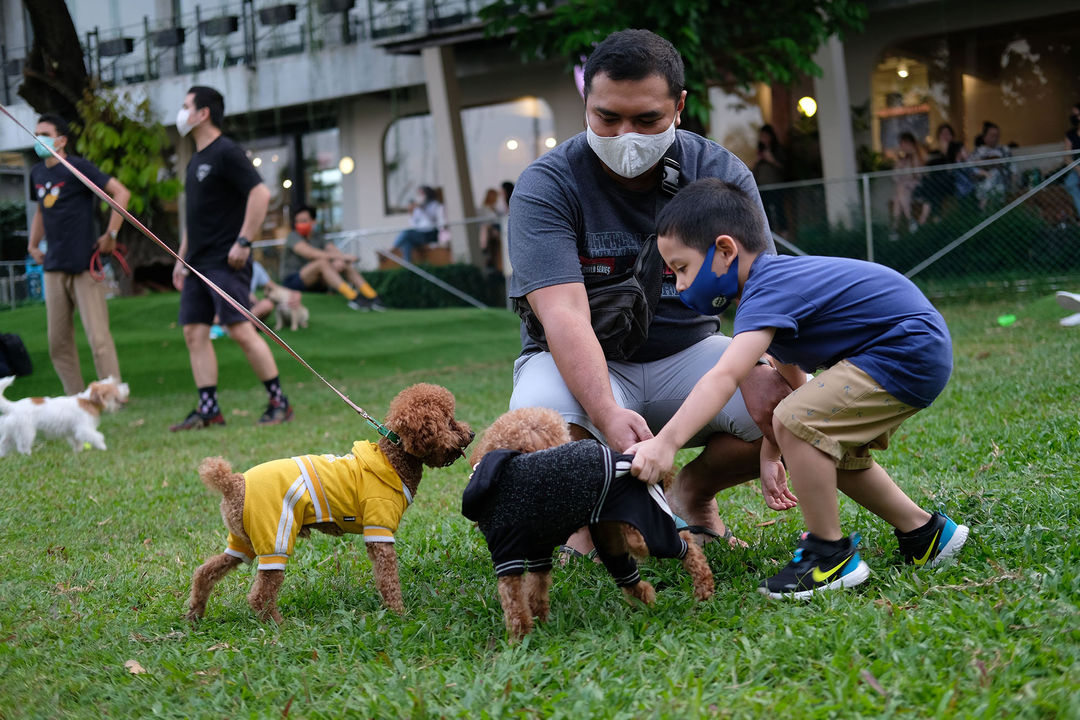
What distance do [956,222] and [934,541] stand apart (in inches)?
450

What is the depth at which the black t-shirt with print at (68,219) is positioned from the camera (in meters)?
8.80

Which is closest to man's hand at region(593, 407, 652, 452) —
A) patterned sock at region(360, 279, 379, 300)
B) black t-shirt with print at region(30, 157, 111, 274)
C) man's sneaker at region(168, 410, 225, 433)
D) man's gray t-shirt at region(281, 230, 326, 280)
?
man's sneaker at region(168, 410, 225, 433)

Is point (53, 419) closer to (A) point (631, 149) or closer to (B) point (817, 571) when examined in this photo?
(A) point (631, 149)

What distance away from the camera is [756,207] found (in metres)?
3.32

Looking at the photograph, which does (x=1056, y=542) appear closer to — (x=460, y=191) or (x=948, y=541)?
(x=948, y=541)

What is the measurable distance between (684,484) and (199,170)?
5.51 metres

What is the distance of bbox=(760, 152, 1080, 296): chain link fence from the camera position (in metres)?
13.0

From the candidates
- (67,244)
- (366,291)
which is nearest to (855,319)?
(67,244)

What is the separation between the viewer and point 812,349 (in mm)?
3105

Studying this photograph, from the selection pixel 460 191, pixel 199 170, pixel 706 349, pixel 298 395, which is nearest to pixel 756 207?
pixel 706 349

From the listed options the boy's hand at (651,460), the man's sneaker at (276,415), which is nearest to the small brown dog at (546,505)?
the boy's hand at (651,460)

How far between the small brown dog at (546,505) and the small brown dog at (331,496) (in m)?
0.47

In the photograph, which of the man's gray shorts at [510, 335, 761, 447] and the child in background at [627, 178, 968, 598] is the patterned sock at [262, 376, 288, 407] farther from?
the child in background at [627, 178, 968, 598]

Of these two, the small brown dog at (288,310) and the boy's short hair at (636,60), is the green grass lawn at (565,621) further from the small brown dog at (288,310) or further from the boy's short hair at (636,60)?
the small brown dog at (288,310)
